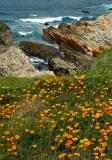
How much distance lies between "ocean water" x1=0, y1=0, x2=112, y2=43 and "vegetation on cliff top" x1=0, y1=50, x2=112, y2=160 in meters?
31.2

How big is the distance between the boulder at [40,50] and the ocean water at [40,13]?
8172mm

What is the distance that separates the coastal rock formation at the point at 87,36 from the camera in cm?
3231

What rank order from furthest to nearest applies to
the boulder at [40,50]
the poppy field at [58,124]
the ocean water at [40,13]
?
the ocean water at [40,13], the boulder at [40,50], the poppy field at [58,124]

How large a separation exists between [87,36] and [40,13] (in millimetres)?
38249

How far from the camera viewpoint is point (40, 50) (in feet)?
113

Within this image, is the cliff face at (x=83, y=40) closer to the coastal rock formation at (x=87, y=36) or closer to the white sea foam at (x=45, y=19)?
the coastal rock formation at (x=87, y=36)

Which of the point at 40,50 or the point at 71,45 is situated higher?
the point at 71,45

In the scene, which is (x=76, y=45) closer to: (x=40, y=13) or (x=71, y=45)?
(x=71, y=45)

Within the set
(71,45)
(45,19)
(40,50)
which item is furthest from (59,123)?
(45,19)

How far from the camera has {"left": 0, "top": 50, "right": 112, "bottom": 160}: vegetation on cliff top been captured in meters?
8.65

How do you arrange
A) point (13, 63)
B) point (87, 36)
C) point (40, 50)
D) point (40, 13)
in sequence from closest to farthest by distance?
1. point (13, 63)
2. point (87, 36)
3. point (40, 50)
4. point (40, 13)

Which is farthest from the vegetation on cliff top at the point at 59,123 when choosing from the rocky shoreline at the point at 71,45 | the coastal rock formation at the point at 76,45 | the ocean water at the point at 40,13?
the ocean water at the point at 40,13

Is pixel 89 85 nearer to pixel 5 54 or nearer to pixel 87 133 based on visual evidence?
pixel 87 133

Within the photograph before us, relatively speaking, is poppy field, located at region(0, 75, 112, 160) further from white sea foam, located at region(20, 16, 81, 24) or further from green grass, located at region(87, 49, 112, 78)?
white sea foam, located at region(20, 16, 81, 24)
